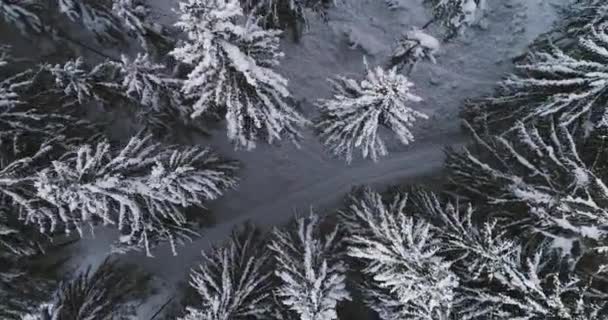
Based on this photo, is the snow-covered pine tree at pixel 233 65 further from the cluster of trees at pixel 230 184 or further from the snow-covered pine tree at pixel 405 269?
the snow-covered pine tree at pixel 405 269

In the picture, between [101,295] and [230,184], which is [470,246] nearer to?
[230,184]

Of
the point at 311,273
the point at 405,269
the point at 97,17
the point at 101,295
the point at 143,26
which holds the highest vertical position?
the point at 97,17

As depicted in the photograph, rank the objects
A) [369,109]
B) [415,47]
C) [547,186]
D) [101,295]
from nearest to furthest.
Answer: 1. [369,109]
2. [547,186]
3. [101,295]
4. [415,47]

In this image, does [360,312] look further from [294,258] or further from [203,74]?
[203,74]

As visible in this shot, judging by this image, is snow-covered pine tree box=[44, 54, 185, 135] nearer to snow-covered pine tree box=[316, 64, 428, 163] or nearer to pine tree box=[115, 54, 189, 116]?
pine tree box=[115, 54, 189, 116]

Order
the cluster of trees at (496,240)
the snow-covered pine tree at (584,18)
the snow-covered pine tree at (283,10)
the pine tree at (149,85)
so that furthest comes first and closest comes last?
the snow-covered pine tree at (283,10) < the snow-covered pine tree at (584,18) < the pine tree at (149,85) < the cluster of trees at (496,240)

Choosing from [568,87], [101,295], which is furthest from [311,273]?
[568,87]

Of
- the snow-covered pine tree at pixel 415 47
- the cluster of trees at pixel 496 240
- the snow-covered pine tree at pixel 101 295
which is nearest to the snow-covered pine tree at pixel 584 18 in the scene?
the cluster of trees at pixel 496 240
